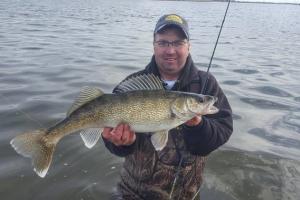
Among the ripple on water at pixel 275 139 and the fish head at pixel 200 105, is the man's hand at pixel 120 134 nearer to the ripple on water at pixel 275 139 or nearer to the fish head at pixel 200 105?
the fish head at pixel 200 105

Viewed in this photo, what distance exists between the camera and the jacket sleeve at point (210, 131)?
4090mm

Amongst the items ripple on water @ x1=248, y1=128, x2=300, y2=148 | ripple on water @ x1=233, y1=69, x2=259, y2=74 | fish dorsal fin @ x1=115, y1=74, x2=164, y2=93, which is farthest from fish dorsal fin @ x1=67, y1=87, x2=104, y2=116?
ripple on water @ x1=233, y1=69, x2=259, y2=74

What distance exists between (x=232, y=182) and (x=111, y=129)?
3075 mm

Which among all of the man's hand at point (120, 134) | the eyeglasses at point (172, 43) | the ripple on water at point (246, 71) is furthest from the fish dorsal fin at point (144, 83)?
the ripple on water at point (246, 71)

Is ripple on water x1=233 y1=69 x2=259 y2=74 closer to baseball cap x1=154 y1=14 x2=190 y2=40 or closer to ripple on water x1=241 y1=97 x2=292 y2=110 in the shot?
ripple on water x1=241 y1=97 x2=292 y2=110

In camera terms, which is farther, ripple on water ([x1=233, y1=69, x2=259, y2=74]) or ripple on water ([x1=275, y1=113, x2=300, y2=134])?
ripple on water ([x1=233, y1=69, x2=259, y2=74])

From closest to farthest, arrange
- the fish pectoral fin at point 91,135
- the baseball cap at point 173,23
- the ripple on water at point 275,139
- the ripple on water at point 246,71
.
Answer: the fish pectoral fin at point 91,135, the baseball cap at point 173,23, the ripple on water at point 275,139, the ripple on water at point 246,71

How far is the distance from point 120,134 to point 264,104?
7129 mm

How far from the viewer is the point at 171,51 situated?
14.5ft

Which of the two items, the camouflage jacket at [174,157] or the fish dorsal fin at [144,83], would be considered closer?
the fish dorsal fin at [144,83]

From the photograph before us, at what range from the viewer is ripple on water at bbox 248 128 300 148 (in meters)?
7.88

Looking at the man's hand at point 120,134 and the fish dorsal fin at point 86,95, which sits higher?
the fish dorsal fin at point 86,95

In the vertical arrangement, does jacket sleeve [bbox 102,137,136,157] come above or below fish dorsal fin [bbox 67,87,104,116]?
below

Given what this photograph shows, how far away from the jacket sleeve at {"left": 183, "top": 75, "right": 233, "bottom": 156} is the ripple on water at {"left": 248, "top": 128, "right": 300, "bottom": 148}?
3831 mm
